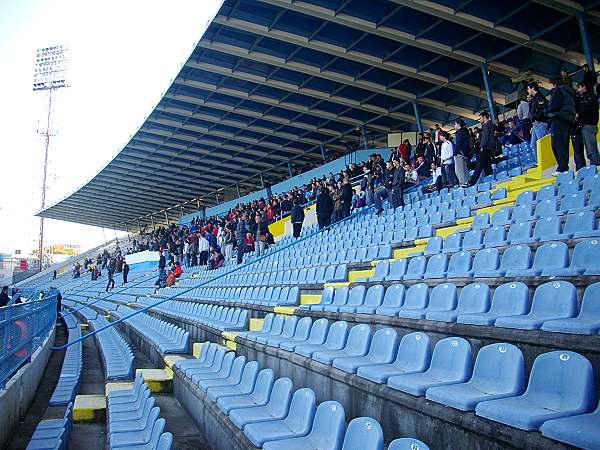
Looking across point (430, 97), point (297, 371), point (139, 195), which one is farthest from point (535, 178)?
point (139, 195)

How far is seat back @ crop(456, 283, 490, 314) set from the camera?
322 cm

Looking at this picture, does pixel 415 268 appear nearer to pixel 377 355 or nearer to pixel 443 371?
pixel 377 355

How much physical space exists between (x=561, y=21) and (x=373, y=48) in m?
5.01

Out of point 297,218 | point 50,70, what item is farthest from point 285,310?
point 50,70

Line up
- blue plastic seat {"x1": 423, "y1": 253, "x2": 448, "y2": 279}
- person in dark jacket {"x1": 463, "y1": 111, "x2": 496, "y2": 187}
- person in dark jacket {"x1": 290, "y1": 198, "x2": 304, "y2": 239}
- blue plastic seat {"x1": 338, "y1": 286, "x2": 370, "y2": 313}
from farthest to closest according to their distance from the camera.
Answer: person in dark jacket {"x1": 290, "y1": 198, "x2": 304, "y2": 239}
person in dark jacket {"x1": 463, "y1": 111, "x2": 496, "y2": 187}
blue plastic seat {"x1": 338, "y1": 286, "x2": 370, "y2": 313}
blue plastic seat {"x1": 423, "y1": 253, "x2": 448, "y2": 279}

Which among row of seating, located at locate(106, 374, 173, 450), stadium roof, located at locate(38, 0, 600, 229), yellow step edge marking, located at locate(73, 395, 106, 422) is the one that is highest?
stadium roof, located at locate(38, 0, 600, 229)

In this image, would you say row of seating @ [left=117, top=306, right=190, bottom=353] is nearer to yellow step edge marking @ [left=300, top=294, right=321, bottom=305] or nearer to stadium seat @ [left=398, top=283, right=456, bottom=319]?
yellow step edge marking @ [left=300, top=294, right=321, bottom=305]

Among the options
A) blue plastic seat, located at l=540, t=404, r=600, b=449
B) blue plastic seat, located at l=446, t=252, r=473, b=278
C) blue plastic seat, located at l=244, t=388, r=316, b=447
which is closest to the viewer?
blue plastic seat, located at l=540, t=404, r=600, b=449

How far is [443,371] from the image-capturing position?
100 inches

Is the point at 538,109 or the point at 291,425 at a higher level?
the point at 538,109

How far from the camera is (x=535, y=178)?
7.58 metres

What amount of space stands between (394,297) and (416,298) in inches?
13.7

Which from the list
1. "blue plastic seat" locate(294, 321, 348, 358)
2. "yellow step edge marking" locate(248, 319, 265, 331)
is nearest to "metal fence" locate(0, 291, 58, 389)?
"yellow step edge marking" locate(248, 319, 265, 331)

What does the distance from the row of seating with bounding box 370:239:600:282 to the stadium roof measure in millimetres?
8383
